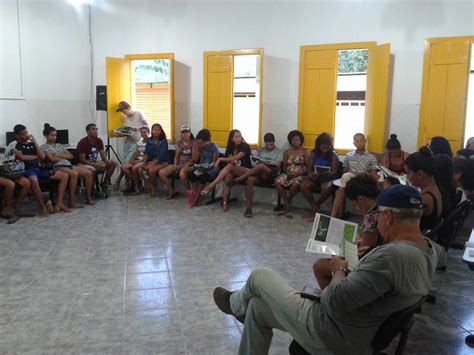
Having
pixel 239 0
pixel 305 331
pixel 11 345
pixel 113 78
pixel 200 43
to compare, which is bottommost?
pixel 11 345

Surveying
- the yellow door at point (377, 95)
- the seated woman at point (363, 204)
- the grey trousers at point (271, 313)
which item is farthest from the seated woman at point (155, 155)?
the grey trousers at point (271, 313)

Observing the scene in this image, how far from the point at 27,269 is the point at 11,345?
127 centimetres

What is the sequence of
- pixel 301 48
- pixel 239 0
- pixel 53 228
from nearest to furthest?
pixel 53 228 < pixel 301 48 < pixel 239 0

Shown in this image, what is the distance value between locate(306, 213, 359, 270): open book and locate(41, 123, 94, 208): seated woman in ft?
13.6

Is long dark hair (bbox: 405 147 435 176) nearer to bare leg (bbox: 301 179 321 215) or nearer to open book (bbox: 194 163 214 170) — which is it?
bare leg (bbox: 301 179 321 215)

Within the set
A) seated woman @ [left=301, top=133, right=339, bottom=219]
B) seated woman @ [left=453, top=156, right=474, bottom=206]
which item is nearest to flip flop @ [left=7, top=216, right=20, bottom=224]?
seated woman @ [left=301, top=133, right=339, bottom=219]

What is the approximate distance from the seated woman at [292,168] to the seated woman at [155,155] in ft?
6.15

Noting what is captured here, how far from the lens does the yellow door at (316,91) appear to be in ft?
18.8

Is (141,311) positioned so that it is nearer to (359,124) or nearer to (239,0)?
(239,0)

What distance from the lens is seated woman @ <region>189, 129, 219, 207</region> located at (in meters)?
5.95

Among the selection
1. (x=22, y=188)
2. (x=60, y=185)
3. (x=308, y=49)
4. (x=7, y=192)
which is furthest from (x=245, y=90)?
(x=7, y=192)

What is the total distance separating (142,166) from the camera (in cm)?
659

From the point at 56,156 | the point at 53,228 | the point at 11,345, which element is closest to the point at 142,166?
the point at 56,156

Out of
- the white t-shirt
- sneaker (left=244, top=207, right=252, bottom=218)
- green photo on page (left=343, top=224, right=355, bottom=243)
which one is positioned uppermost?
the white t-shirt
